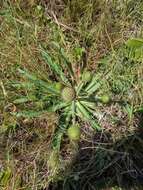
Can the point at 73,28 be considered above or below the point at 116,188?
above

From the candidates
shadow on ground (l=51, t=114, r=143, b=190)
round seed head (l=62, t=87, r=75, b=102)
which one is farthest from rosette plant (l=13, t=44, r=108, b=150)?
shadow on ground (l=51, t=114, r=143, b=190)

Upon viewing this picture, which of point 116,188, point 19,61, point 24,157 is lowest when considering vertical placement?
point 116,188

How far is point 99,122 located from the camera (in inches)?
96.7

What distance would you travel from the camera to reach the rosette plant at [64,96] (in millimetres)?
2432

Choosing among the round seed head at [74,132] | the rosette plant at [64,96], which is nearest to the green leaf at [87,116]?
the rosette plant at [64,96]

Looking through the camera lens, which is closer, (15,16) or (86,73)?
(86,73)

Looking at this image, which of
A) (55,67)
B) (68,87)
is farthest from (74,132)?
(55,67)

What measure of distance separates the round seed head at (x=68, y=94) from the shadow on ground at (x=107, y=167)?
23 centimetres

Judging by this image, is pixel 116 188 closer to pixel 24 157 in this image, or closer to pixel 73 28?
pixel 24 157

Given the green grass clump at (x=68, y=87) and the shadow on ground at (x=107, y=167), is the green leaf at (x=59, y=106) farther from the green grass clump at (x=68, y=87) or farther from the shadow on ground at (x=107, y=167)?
the shadow on ground at (x=107, y=167)

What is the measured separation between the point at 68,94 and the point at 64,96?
2 cm

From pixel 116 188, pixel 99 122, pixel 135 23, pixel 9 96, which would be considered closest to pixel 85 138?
pixel 99 122

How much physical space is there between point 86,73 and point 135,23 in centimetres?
40

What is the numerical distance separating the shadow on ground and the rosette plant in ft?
0.39
